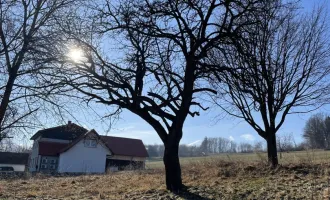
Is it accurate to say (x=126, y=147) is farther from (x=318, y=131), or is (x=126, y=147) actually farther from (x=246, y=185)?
(x=246, y=185)

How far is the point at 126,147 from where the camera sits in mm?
53375

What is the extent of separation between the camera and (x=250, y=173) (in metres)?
12.6

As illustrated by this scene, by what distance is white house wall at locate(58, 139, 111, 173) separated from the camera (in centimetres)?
4506

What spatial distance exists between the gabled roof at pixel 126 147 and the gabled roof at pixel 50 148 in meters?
6.78

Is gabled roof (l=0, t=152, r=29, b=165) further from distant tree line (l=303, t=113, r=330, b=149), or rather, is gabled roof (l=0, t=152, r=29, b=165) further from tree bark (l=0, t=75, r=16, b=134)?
tree bark (l=0, t=75, r=16, b=134)

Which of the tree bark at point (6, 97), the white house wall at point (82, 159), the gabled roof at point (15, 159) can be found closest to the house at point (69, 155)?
the white house wall at point (82, 159)

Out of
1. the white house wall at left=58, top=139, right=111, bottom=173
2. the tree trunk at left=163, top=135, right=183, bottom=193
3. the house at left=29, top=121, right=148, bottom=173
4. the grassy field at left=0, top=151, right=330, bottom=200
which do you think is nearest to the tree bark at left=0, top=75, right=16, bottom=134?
the grassy field at left=0, top=151, right=330, bottom=200

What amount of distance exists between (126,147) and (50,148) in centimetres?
1121

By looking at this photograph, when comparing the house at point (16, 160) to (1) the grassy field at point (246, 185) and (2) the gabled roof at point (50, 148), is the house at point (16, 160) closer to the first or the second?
(2) the gabled roof at point (50, 148)

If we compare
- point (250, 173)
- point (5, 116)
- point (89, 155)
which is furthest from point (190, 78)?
point (89, 155)

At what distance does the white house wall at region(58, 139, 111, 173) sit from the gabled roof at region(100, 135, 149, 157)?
3566 millimetres

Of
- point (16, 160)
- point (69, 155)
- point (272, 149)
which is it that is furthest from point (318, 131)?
point (16, 160)

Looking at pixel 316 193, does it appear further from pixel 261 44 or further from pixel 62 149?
pixel 62 149

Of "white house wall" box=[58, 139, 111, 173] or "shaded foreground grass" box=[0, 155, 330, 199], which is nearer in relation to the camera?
"shaded foreground grass" box=[0, 155, 330, 199]
